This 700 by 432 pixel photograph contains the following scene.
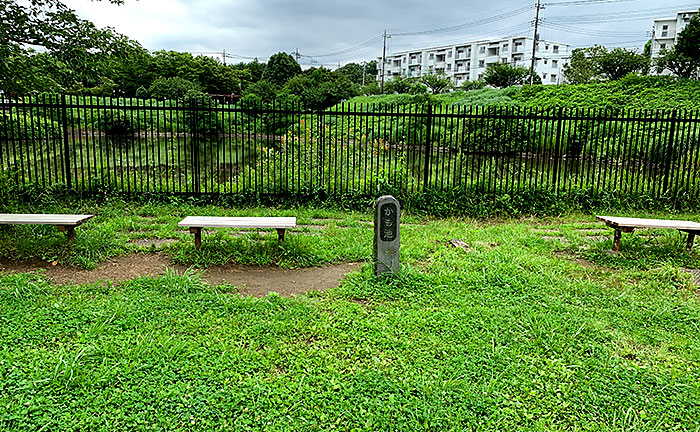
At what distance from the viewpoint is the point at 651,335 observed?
13.8ft

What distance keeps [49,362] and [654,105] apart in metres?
26.0

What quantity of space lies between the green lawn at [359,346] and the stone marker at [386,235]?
17 cm

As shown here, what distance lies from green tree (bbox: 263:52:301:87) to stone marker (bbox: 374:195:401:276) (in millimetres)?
55952

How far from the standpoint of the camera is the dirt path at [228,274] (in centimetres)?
517

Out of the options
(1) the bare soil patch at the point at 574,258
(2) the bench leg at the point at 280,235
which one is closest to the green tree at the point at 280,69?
(2) the bench leg at the point at 280,235

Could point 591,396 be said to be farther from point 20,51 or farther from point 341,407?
point 20,51

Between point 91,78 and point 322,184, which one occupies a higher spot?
point 91,78

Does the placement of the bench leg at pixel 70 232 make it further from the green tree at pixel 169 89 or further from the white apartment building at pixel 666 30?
the white apartment building at pixel 666 30

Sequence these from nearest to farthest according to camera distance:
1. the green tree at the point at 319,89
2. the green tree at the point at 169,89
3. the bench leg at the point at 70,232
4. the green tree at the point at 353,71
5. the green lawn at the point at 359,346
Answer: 1. the green lawn at the point at 359,346
2. the bench leg at the point at 70,232
3. the green tree at the point at 169,89
4. the green tree at the point at 319,89
5. the green tree at the point at 353,71

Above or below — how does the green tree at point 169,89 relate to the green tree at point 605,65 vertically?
below

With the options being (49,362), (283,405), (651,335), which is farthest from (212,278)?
(651,335)

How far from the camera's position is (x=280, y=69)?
197 feet

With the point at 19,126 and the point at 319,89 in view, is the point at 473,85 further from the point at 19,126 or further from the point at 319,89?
the point at 19,126

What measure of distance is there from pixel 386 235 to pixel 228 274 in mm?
1826
